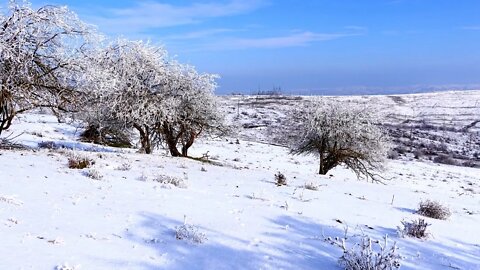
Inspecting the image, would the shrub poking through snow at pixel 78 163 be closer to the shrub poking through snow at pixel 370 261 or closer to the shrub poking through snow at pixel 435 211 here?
the shrub poking through snow at pixel 370 261

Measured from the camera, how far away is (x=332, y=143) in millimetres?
29469

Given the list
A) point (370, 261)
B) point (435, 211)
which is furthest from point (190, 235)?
point (435, 211)

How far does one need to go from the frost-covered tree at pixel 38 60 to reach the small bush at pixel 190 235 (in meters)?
9.28

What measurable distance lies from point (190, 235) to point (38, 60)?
436 inches

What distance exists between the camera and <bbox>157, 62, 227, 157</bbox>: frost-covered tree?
23.7 metres

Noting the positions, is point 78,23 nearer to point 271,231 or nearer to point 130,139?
point 271,231

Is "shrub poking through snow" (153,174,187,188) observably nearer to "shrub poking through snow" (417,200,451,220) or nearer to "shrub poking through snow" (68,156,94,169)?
"shrub poking through snow" (68,156,94,169)

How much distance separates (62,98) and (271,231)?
11114 mm

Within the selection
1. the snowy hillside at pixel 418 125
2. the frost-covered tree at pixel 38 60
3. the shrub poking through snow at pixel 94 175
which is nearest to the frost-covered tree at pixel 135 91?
the frost-covered tree at pixel 38 60

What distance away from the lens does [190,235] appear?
614 cm

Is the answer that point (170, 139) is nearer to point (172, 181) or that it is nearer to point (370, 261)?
point (172, 181)

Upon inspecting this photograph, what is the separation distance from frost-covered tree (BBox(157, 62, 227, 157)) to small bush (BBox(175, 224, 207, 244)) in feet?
55.2

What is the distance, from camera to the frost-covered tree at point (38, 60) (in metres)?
13.4

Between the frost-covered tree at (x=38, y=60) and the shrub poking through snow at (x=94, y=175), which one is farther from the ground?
the frost-covered tree at (x=38, y=60)
